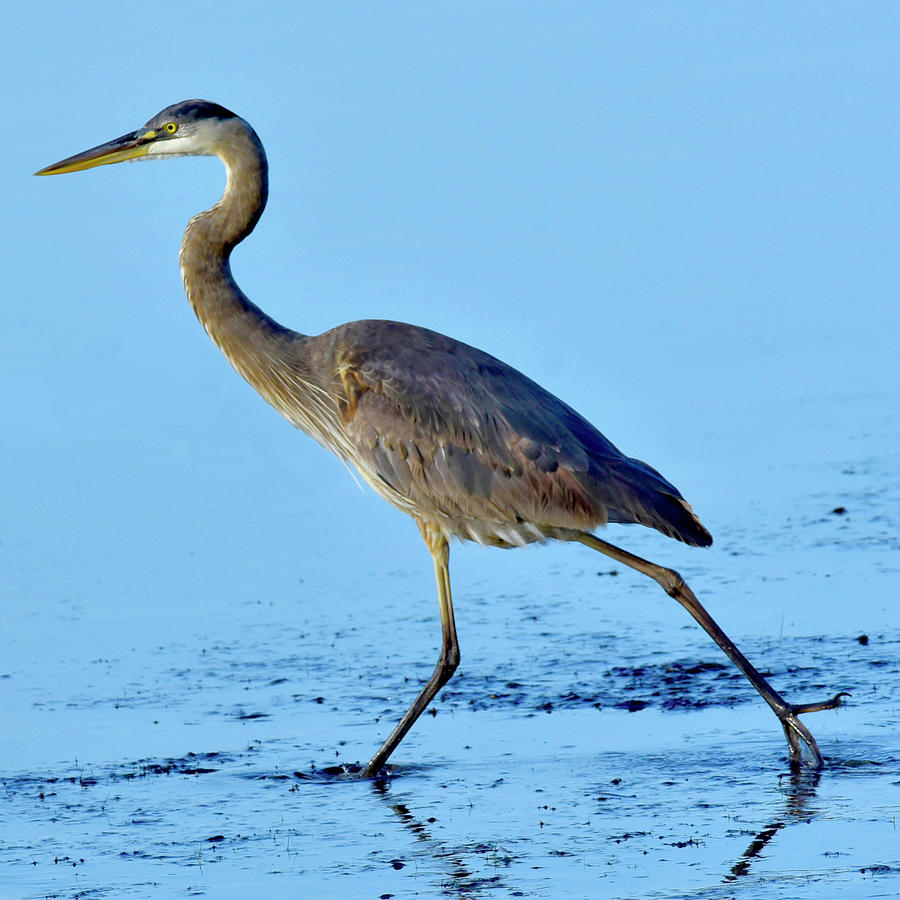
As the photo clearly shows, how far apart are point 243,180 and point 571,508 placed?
217cm

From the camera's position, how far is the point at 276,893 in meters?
6.06

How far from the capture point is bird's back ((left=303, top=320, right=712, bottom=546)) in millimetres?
7688

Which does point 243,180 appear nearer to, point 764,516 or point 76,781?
point 76,781

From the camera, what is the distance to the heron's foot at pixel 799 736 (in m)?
7.03

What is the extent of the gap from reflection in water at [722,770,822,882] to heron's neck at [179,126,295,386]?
305cm

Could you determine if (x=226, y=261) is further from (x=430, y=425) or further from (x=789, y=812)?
(x=789, y=812)

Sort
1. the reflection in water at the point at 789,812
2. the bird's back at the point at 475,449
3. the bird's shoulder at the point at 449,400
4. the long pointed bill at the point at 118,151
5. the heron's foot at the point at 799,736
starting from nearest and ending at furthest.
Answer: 1. the reflection in water at the point at 789,812
2. the heron's foot at the point at 799,736
3. the bird's back at the point at 475,449
4. the bird's shoulder at the point at 449,400
5. the long pointed bill at the point at 118,151

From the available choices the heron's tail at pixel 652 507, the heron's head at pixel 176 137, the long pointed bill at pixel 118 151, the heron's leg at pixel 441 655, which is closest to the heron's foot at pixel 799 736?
the heron's tail at pixel 652 507

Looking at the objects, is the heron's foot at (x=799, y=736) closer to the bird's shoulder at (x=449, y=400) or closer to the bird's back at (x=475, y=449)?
the bird's back at (x=475, y=449)

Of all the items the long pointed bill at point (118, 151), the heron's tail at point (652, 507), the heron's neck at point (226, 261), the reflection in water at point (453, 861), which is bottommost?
the reflection in water at point (453, 861)

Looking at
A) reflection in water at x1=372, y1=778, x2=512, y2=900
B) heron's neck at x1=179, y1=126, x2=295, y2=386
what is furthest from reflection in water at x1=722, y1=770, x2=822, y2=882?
heron's neck at x1=179, y1=126, x2=295, y2=386

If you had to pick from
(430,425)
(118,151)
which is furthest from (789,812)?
(118,151)

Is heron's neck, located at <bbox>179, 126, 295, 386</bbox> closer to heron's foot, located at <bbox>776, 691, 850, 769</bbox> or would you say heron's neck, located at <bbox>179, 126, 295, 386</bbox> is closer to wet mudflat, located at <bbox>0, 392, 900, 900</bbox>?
wet mudflat, located at <bbox>0, 392, 900, 900</bbox>

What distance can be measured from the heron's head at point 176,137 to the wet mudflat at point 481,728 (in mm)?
2446
